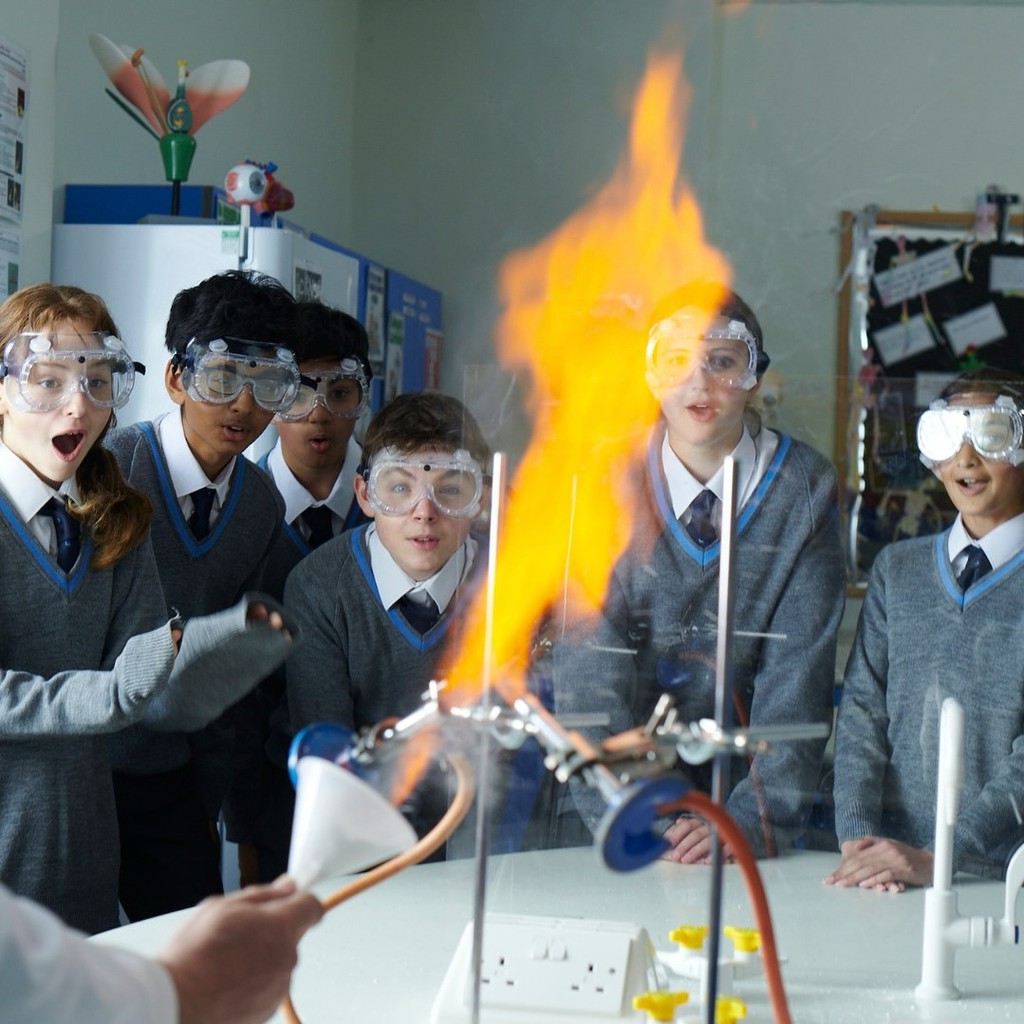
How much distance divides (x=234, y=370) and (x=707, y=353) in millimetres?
971

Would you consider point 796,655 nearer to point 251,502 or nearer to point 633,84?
point 251,502

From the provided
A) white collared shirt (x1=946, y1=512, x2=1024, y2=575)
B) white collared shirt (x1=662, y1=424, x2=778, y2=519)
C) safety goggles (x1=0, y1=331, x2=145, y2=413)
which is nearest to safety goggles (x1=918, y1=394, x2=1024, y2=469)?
white collared shirt (x1=946, y1=512, x2=1024, y2=575)

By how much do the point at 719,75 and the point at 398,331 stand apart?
205 cm

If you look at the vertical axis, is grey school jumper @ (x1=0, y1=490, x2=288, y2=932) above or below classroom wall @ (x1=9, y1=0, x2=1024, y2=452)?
below

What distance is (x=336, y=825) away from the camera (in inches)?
35.7

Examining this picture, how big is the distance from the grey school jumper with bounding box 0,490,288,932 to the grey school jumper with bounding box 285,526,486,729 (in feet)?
0.90

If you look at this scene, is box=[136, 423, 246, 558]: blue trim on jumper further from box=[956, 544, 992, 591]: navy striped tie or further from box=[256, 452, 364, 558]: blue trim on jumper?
box=[956, 544, 992, 591]: navy striped tie

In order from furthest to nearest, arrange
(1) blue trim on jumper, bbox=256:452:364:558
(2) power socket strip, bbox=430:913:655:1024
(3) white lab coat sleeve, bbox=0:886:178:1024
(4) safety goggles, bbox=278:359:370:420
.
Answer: (4) safety goggles, bbox=278:359:370:420 → (1) blue trim on jumper, bbox=256:452:364:558 → (2) power socket strip, bbox=430:913:655:1024 → (3) white lab coat sleeve, bbox=0:886:178:1024

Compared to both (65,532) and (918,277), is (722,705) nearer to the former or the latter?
(65,532)

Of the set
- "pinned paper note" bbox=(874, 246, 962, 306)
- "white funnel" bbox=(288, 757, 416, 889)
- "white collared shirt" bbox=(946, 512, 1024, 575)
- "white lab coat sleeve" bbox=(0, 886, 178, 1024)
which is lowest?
"white lab coat sleeve" bbox=(0, 886, 178, 1024)

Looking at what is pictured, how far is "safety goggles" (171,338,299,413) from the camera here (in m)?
2.31

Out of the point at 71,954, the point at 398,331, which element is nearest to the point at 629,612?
the point at 71,954

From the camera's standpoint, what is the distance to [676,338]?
1.67 m

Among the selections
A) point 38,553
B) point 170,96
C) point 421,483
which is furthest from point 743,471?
point 170,96
